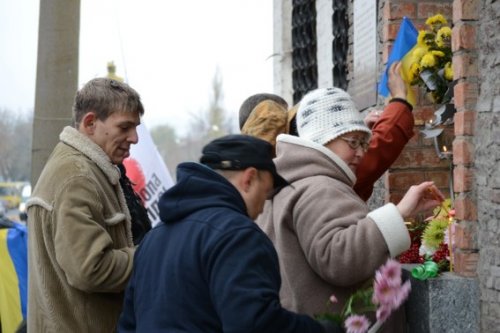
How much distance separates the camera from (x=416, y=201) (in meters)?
3.55

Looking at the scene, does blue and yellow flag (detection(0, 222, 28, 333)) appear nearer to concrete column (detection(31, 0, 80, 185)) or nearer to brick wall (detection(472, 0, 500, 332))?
concrete column (detection(31, 0, 80, 185))

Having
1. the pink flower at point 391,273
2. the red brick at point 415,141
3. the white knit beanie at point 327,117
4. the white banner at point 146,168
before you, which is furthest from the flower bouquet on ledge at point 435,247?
the white banner at point 146,168

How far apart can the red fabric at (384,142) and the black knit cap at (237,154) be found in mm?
1308

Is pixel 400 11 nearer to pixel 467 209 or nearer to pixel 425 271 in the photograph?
pixel 467 209

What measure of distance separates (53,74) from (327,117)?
7.58 ft

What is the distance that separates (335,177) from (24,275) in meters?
3.80

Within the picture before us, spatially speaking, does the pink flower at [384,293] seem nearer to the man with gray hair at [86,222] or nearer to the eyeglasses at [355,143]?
the eyeglasses at [355,143]

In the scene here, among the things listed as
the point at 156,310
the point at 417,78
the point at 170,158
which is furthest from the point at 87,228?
the point at 170,158

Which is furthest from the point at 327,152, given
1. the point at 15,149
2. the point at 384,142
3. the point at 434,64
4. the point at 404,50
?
the point at 15,149

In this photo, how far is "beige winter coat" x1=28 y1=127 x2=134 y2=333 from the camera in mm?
3686

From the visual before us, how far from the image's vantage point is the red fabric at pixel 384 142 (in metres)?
4.20

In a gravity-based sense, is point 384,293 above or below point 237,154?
below

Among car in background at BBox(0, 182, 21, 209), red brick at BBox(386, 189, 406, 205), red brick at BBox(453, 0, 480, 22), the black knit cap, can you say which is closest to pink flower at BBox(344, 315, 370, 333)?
the black knit cap

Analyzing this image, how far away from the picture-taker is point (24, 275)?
6.78m
